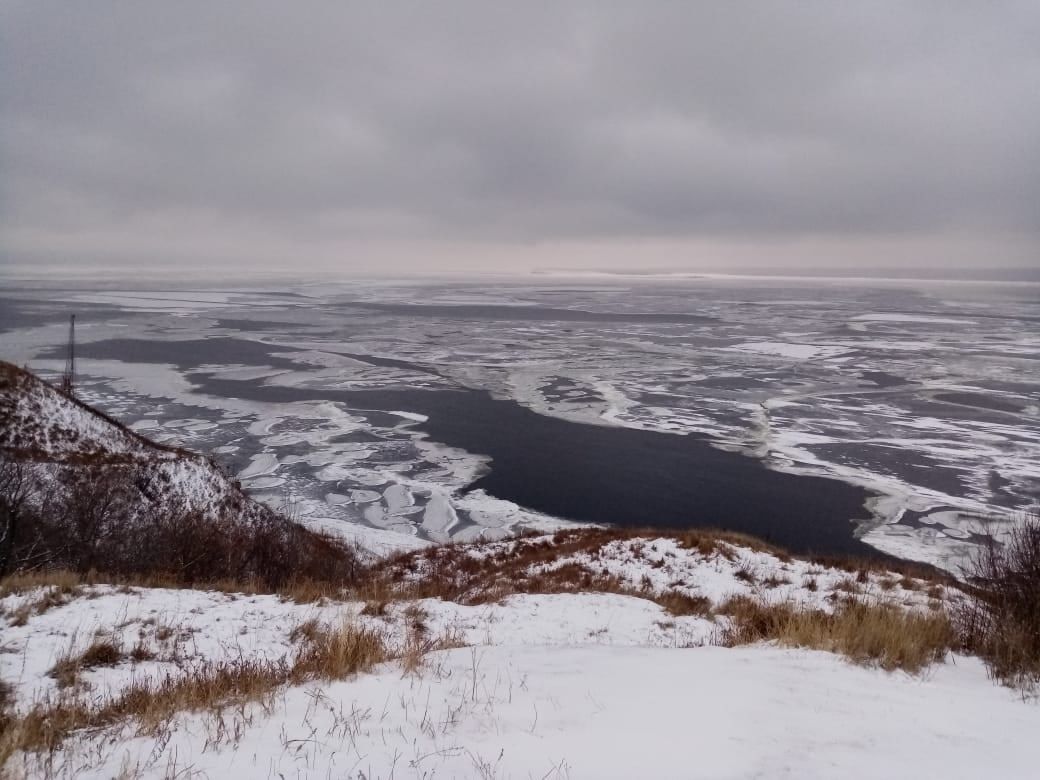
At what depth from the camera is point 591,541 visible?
1323 centimetres

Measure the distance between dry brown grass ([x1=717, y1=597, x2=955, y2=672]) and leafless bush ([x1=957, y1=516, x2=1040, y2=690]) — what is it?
8.4 inches

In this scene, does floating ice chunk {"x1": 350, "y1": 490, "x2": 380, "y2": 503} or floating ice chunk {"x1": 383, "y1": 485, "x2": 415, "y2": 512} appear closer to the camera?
floating ice chunk {"x1": 383, "y1": 485, "x2": 415, "y2": 512}

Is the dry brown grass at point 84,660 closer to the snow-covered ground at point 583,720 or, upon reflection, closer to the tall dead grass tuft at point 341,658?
the snow-covered ground at point 583,720

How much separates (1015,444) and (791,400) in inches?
349

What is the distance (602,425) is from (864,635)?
73.2 ft

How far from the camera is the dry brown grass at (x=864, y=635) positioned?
404 centimetres

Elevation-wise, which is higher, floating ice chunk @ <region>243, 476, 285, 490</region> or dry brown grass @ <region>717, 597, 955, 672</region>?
dry brown grass @ <region>717, 597, 955, 672</region>

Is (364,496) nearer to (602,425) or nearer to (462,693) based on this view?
(602,425)

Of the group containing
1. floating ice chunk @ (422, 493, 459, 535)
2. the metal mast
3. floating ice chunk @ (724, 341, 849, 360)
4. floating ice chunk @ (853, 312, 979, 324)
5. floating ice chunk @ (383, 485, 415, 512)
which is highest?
floating ice chunk @ (853, 312, 979, 324)

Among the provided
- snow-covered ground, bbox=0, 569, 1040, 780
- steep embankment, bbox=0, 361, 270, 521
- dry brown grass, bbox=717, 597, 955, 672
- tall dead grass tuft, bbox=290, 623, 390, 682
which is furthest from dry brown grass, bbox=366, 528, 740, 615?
steep embankment, bbox=0, 361, 270, 521

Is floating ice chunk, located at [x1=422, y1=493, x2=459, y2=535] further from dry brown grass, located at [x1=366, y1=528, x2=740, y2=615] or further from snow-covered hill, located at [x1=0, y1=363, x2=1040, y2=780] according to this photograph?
snow-covered hill, located at [x1=0, y1=363, x2=1040, y2=780]

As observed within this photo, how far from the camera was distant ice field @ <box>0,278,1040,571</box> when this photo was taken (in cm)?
1830

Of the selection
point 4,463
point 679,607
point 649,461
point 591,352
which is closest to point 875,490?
point 649,461

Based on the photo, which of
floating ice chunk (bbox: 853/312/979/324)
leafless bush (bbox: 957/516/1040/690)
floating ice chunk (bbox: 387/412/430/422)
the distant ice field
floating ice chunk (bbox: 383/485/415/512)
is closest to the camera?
leafless bush (bbox: 957/516/1040/690)
